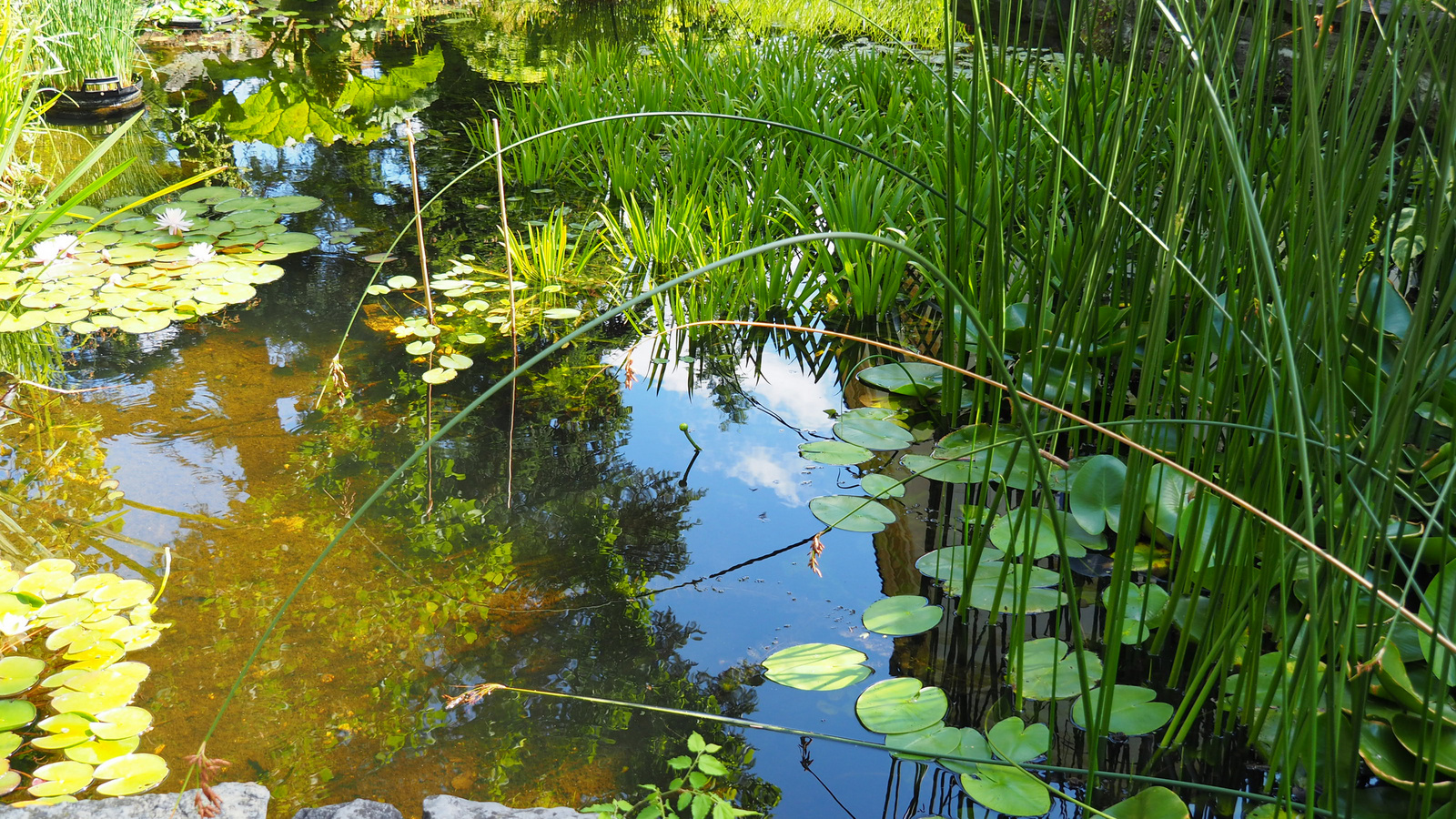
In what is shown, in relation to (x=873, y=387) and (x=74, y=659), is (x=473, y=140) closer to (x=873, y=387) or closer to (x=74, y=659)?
(x=873, y=387)

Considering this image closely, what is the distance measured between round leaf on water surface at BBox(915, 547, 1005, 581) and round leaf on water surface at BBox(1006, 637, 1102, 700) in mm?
195

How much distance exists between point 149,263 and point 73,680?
174cm

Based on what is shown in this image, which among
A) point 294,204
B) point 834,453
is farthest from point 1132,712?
point 294,204

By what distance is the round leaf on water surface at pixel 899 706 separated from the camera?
1172mm

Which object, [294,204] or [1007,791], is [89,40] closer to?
[294,204]

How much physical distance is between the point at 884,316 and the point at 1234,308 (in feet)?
4.62

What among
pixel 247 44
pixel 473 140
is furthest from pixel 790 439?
pixel 247 44

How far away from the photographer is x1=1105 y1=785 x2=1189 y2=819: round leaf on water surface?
3.30 feet

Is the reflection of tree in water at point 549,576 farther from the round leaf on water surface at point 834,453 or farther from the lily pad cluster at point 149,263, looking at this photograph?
the lily pad cluster at point 149,263

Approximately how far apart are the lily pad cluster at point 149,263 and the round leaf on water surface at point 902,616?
6.30ft

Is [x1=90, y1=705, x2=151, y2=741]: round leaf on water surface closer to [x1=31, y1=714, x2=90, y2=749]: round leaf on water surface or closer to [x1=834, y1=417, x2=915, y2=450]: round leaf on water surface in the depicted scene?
[x1=31, y1=714, x2=90, y2=749]: round leaf on water surface

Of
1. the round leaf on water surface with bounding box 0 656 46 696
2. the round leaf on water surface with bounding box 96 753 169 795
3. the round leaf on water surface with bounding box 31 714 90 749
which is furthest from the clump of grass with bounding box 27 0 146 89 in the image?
the round leaf on water surface with bounding box 96 753 169 795

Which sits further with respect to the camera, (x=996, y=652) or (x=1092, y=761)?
(x=996, y=652)

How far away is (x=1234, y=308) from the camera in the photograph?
3.48ft
